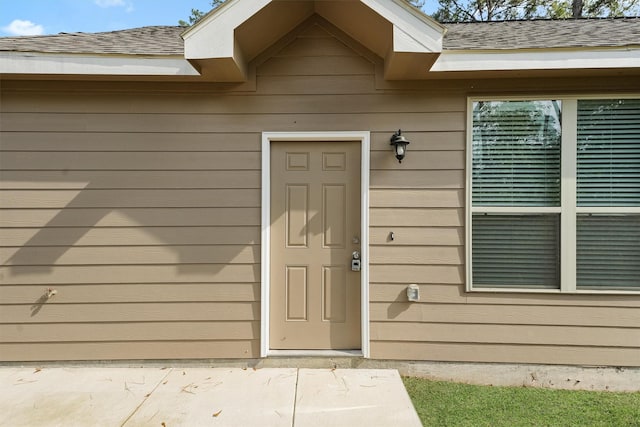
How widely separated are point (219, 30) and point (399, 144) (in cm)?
160

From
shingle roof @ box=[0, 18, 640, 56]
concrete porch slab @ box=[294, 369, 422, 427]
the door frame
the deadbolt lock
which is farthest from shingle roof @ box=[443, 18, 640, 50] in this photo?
concrete porch slab @ box=[294, 369, 422, 427]

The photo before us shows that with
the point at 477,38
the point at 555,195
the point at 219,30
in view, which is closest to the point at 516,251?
the point at 555,195

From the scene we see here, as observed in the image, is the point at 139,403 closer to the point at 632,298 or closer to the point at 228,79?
the point at 228,79

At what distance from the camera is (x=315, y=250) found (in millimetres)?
2807

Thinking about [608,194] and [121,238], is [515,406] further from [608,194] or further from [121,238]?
[121,238]

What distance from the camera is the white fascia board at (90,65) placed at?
2.55 metres

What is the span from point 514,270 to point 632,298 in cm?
94

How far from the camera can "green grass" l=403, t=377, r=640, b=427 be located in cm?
219

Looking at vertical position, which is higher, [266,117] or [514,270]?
[266,117]

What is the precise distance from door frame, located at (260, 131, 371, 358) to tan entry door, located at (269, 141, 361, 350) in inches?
Result: 2.0

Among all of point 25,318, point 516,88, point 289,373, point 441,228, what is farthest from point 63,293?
point 516,88

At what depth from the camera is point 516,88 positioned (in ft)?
8.87

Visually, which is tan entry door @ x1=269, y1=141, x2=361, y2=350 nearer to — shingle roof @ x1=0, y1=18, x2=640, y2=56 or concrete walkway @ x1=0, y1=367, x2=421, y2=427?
concrete walkway @ x1=0, y1=367, x2=421, y2=427

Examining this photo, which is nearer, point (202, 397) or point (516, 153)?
point (202, 397)
